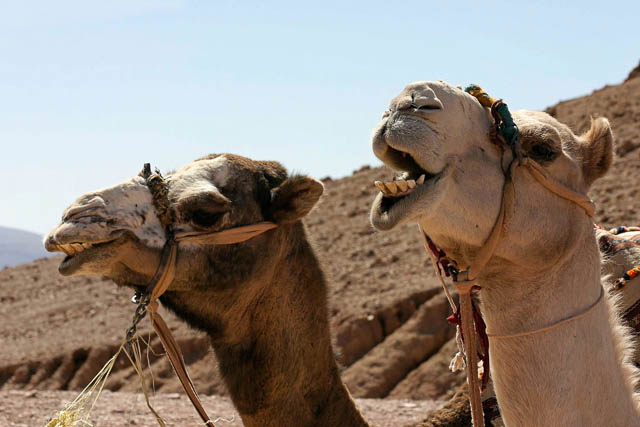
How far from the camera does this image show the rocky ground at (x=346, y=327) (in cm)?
1027

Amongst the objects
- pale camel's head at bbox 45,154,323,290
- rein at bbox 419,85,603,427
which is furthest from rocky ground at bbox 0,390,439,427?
rein at bbox 419,85,603,427

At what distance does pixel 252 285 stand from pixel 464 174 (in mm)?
1586

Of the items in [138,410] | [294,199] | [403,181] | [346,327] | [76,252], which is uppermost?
[403,181]

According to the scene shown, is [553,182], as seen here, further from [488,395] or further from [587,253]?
[488,395]

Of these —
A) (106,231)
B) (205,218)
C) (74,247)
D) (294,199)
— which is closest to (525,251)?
(294,199)

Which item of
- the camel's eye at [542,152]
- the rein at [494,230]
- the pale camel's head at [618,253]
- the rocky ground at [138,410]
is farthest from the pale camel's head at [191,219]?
the rocky ground at [138,410]

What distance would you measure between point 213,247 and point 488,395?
152 centimetres

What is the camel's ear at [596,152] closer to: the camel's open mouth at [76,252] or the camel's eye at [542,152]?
the camel's eye at [542,152]

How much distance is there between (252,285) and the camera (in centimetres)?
428

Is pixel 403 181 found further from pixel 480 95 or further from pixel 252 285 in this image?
pixel 252 285

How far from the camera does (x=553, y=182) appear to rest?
3.19 metres

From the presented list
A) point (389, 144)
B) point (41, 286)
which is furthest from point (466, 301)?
point (41, 286)

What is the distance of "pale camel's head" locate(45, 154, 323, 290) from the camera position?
3732mm

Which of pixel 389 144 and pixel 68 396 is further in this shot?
pixel 68 396
